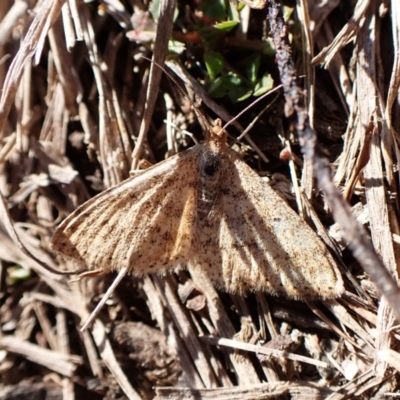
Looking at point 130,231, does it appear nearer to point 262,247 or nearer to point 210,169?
point 210,169

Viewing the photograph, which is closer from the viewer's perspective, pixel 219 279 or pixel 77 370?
pixel 219 279

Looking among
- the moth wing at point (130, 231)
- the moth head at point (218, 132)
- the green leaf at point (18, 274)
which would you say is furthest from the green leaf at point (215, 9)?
the green leaf at point (18, 274)

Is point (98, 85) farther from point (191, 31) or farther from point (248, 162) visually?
point (248, 162)

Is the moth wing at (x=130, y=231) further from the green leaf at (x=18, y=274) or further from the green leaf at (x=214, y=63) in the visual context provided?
the green leaf at (x=18, y=274)

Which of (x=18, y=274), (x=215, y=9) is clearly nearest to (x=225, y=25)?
(x=215, y=9)

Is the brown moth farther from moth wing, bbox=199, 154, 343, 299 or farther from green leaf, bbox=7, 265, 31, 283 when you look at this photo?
green leaf, bbox=7, 265, 31, 283

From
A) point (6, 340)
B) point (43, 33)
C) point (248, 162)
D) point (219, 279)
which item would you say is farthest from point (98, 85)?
point (6, 340)
